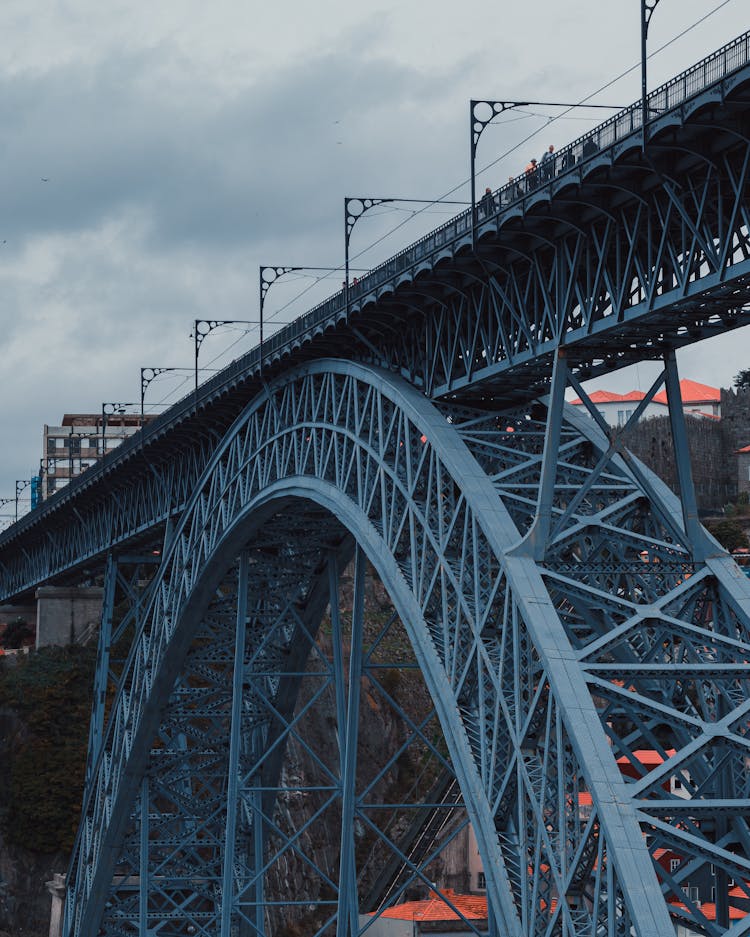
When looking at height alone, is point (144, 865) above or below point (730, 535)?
below

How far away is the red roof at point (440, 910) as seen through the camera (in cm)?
7325

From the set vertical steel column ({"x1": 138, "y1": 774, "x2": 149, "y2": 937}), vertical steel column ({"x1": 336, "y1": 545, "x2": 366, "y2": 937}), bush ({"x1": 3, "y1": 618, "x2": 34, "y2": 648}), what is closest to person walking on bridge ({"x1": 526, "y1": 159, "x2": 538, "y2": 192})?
vertical steel column ({"x1": 336, "y1": 545, "x2": 366, "y2": 937})

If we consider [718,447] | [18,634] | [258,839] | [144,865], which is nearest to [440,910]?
[144,865]

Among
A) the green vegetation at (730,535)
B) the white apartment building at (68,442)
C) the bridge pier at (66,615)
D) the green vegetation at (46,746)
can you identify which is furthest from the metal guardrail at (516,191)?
the white apartment building at (68,442)

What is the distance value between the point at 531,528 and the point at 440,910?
47589mm

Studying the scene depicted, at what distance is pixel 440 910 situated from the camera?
7481 centimetres

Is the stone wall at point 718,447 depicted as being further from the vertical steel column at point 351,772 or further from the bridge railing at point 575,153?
the bridge railing at point 575,153

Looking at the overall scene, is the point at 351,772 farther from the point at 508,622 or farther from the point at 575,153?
the point at 575,153

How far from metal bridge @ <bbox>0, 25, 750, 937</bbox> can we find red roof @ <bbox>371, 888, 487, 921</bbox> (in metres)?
17.0

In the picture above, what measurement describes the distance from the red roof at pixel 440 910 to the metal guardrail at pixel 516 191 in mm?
26060

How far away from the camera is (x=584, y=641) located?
3309 centimetres

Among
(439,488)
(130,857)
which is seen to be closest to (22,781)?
(130,857)

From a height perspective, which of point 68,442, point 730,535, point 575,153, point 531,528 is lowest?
point 531,528

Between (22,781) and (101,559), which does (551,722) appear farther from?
(22,781)
